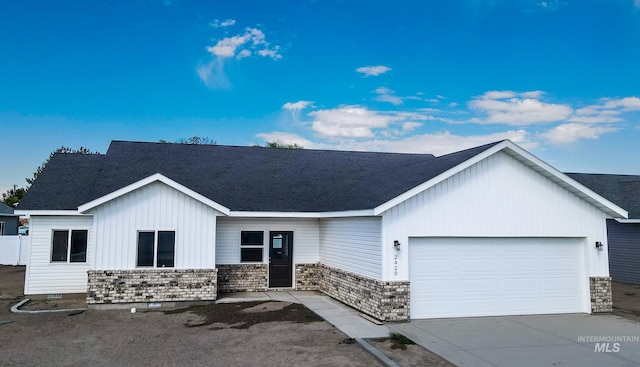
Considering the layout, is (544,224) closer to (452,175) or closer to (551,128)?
(452,175)

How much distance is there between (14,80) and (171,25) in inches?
296

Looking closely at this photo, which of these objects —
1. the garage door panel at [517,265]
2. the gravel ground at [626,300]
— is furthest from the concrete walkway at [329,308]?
the gravel ground at [626,300]

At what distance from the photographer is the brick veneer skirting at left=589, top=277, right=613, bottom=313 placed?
11891mm

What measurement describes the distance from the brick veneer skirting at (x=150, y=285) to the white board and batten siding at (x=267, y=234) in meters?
2.12

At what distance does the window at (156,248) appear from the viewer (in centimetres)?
1290

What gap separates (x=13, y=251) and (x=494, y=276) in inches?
985

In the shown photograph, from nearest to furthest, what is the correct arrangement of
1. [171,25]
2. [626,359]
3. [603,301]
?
[626,359]
[603,301]
[171,25]

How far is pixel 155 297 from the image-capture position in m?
12.7

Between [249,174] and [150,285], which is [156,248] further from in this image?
[249,174]

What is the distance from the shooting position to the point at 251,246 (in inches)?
614

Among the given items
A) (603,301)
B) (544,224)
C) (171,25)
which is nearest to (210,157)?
(171,25)

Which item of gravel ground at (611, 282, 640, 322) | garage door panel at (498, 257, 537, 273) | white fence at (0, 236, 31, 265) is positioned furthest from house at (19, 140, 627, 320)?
white fence at (0, 236, 31, 265)

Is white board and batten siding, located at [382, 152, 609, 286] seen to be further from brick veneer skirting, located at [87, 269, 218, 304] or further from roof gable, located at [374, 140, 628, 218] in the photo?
brick veneer skirting, located at [87, 269, 218, 304]

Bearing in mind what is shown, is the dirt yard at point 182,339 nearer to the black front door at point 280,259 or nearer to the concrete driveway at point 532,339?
the concrete driveway at point 532,339
